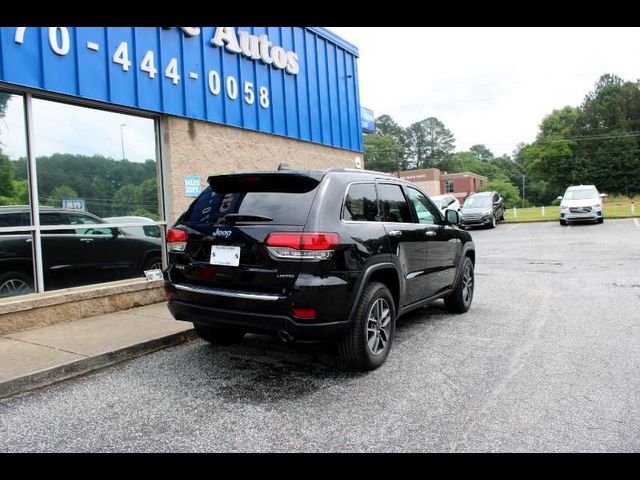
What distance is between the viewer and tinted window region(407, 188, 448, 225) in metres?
5.79

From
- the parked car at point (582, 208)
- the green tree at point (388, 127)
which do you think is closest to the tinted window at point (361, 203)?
the parked car at point (582, 208)

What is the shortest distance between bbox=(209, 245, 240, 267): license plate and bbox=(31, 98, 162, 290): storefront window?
10.7ft

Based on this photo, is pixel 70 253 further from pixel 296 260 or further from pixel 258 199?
pixel 296 260

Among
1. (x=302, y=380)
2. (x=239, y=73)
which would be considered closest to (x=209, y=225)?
(x=302, y=380)

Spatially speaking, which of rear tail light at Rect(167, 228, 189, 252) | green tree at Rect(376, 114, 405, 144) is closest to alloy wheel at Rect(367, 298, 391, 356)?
rear tail light at Rect(167, 228, 189, 252)

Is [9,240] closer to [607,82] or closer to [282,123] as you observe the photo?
[282,123]

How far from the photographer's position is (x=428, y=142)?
419ft

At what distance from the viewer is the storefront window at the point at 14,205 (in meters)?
5.91

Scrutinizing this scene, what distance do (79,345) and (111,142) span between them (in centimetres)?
337

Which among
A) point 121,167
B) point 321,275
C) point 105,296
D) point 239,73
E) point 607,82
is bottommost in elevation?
point 105,296

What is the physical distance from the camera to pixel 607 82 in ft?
226

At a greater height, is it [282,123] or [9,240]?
[282,123]
